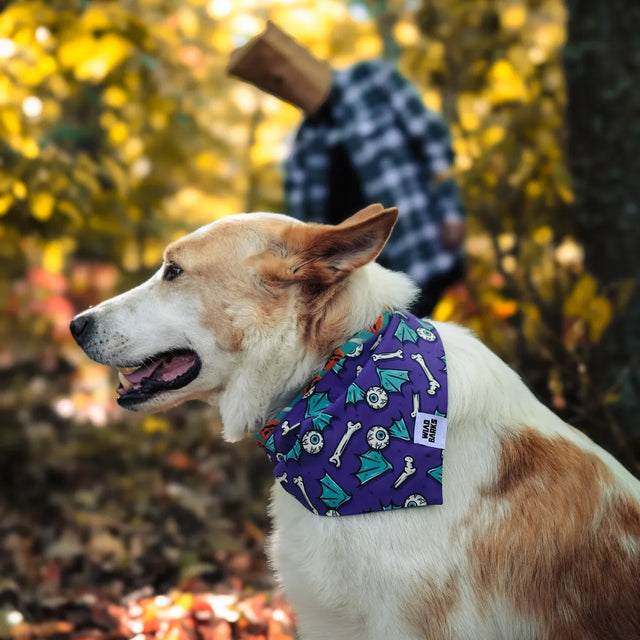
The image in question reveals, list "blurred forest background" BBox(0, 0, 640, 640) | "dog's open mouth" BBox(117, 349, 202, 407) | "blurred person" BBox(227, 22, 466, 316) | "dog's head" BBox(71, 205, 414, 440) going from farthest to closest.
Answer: "blurred person" BBox(227, 22, 466, 316)
"blurred forest background" BBox(0, 0, 640, 640)
"dog's open mouth" BBox(117, 349, 202, 407)
"dog's head" BBox(71, 205, 414, 440)

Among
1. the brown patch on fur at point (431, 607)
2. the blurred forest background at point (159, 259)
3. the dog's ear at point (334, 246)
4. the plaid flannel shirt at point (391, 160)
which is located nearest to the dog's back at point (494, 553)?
the brown patch on fur at point (431, 607)

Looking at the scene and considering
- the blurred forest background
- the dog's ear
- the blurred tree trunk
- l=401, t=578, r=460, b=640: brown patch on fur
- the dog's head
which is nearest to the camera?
l=401, t=578, r=460, b=640: brown patch on fur

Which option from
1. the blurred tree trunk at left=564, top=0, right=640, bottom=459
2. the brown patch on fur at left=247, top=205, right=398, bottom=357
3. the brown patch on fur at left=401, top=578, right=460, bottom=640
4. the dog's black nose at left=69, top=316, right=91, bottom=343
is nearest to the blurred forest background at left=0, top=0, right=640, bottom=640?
the blurred tree trunk at left=564, top=0, right=640, bottom=459

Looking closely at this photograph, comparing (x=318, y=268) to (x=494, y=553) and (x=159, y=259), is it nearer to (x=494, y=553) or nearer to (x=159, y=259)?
(x=494, y=553)

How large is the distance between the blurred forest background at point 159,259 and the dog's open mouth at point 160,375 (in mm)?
1226

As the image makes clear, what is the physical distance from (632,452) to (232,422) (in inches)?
79.4

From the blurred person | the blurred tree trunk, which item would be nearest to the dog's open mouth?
the blurred person

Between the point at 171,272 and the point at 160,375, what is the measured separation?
0.36 m

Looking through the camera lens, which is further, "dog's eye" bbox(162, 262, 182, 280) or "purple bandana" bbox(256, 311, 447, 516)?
"dog's eye" bbox(162, 262, 182, 280)

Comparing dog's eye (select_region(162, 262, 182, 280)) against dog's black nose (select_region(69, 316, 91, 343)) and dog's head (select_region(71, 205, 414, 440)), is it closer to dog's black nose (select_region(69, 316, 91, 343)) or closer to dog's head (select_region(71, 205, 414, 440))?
dog's head (select_region(71, 205, 414, 440))

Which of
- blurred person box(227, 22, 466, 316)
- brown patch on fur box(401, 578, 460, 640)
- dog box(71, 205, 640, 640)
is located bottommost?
brown patch on fur box(401, 578, 460, 640)

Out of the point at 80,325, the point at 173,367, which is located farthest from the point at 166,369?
the point at 80,325

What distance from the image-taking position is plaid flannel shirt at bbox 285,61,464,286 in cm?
411

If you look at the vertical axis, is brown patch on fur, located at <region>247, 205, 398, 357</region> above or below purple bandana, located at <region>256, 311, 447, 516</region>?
above
